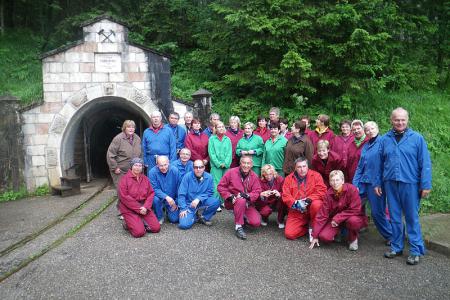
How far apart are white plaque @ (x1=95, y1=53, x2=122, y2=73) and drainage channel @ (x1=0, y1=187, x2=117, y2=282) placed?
339cm

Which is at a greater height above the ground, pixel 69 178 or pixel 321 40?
pixel 321 40

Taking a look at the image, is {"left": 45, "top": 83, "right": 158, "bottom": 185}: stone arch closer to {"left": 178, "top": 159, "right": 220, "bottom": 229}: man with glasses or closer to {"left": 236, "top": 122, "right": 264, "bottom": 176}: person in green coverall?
{"left": 236, "top": 122, "right": 264, "bottom": 176}: person in green coverall

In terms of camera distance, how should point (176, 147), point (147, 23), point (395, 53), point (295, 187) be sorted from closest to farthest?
point (295, 187)
point (176, 147)
point (395, 53)
point (147, 23)

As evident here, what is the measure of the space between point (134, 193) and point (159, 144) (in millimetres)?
1522

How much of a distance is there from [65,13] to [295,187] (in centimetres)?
1633

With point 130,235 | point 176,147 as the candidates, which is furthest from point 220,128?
point 130,235

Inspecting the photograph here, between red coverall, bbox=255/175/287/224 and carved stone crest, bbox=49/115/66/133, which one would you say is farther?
carved stone crest, bbox=49/115/66/133

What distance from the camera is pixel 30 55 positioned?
1482 centimetres

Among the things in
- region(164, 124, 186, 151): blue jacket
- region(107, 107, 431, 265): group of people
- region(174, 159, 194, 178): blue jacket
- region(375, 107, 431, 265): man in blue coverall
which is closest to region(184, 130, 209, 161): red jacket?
region(107, 107, 431, 265): group of people

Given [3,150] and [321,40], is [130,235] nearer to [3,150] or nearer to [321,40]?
[3,150]

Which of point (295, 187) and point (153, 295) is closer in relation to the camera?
point (153, 295)

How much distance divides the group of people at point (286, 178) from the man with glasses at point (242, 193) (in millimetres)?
17

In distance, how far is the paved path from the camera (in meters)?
4.03

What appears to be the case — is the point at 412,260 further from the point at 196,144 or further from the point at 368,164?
the point at 196,144
